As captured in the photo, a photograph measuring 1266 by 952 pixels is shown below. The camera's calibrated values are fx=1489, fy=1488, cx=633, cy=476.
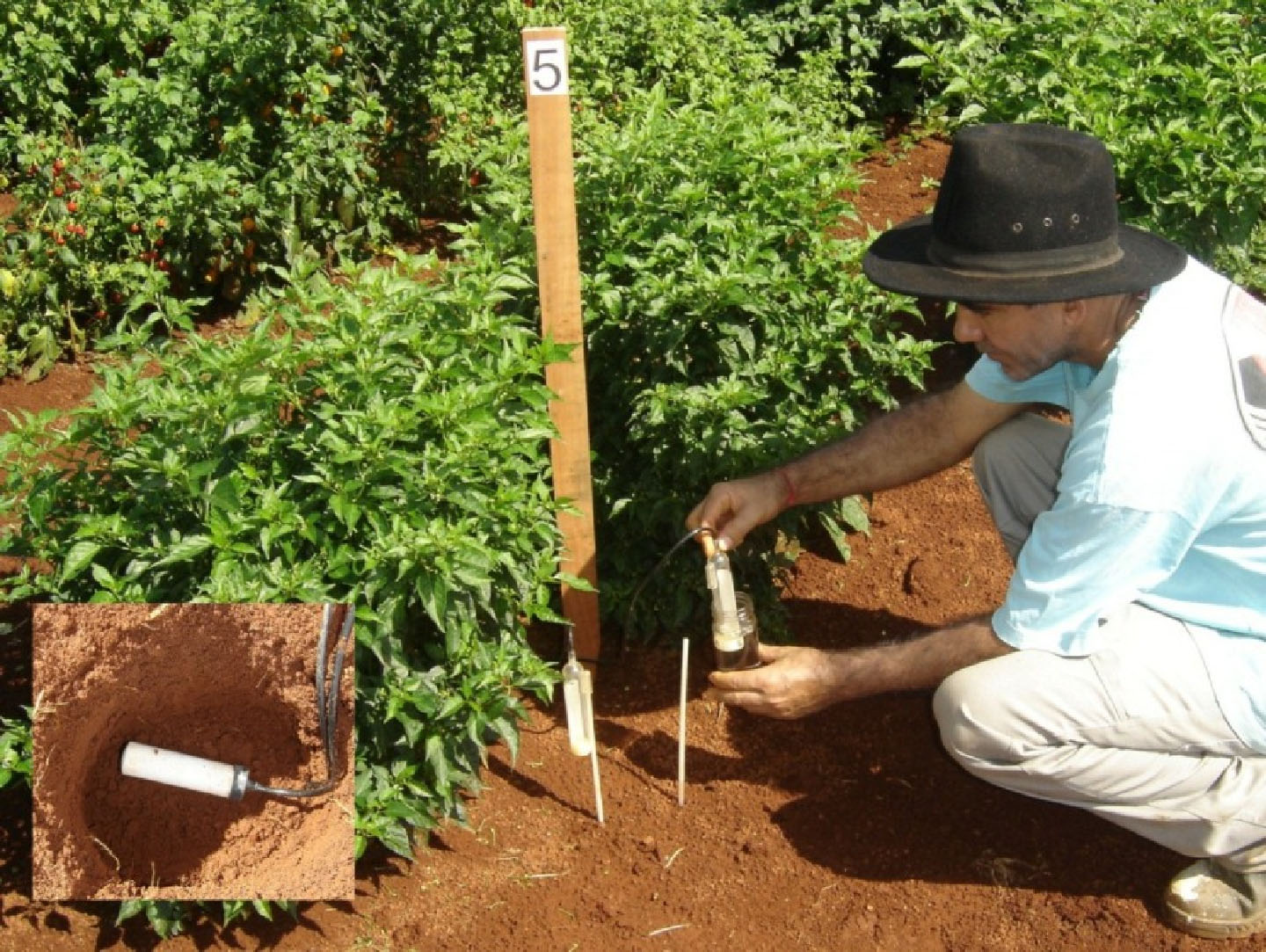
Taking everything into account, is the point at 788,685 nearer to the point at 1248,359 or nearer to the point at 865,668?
the point at 865,668

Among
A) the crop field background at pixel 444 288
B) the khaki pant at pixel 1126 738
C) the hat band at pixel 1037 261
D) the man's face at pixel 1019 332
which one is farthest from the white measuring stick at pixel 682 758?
the hat band at pixel 1037 261

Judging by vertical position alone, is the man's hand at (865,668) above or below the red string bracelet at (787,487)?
below

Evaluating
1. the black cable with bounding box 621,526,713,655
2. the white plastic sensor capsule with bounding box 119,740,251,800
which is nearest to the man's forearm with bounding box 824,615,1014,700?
the black cable with bounding box 621,526,713,655

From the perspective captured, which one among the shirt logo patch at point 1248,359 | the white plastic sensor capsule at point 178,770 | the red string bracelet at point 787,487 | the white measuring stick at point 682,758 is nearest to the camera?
the white plastic sensor capsule at point 178,770

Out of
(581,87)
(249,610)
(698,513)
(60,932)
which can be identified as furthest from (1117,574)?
(581,87)

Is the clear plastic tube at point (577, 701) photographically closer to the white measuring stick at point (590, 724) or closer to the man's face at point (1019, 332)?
the white measuring stick at point (590, 724)

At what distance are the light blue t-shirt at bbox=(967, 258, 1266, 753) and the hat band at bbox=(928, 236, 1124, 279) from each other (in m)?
0.17

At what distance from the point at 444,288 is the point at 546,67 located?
2.43 feet

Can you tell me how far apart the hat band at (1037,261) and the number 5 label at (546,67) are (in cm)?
86

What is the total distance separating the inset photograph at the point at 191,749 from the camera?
9.03 ft

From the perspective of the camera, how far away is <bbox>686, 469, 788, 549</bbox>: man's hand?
3338 millimetres

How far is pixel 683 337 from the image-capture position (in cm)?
370

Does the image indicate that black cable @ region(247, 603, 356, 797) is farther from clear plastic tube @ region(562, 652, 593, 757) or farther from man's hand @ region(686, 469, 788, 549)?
man's hand @ region(686, 469, 788, 549)

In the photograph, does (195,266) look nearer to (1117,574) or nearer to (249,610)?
(249,610)
